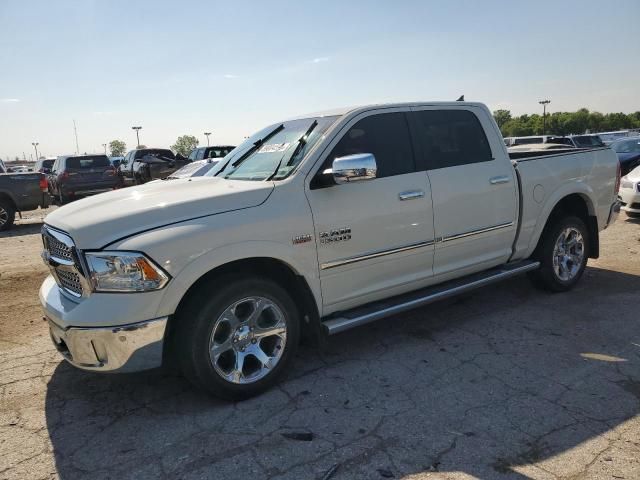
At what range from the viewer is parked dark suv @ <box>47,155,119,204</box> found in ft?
52.4

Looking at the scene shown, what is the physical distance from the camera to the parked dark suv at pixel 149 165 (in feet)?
62.8

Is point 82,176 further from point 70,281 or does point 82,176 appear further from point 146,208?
point 146,208

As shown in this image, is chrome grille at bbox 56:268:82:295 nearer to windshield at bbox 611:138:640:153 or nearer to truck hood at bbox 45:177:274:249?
truck hood at bbox 45:177:274:249

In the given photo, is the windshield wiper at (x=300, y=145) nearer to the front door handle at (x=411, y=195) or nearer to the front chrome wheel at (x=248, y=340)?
the front door handle at (x=411, y=195)

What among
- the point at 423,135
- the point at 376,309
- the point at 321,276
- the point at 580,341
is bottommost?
the point at 580,341

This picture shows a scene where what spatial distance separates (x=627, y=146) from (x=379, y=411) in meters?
16.5

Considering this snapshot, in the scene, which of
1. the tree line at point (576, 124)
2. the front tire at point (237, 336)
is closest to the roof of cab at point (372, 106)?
the front tire at point (237, 336)

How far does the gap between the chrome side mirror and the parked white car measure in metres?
8.22

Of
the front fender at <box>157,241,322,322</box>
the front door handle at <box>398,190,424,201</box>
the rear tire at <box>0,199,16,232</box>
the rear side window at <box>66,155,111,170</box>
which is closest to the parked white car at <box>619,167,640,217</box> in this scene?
the front door handle at <box>398,190,424,201</box>

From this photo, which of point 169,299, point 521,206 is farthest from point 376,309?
point 521,206

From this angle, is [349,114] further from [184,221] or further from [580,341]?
[580,341]

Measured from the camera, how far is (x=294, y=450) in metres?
2.79

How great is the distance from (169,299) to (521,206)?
342cm

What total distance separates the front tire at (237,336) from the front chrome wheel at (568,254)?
3230 millimetres
